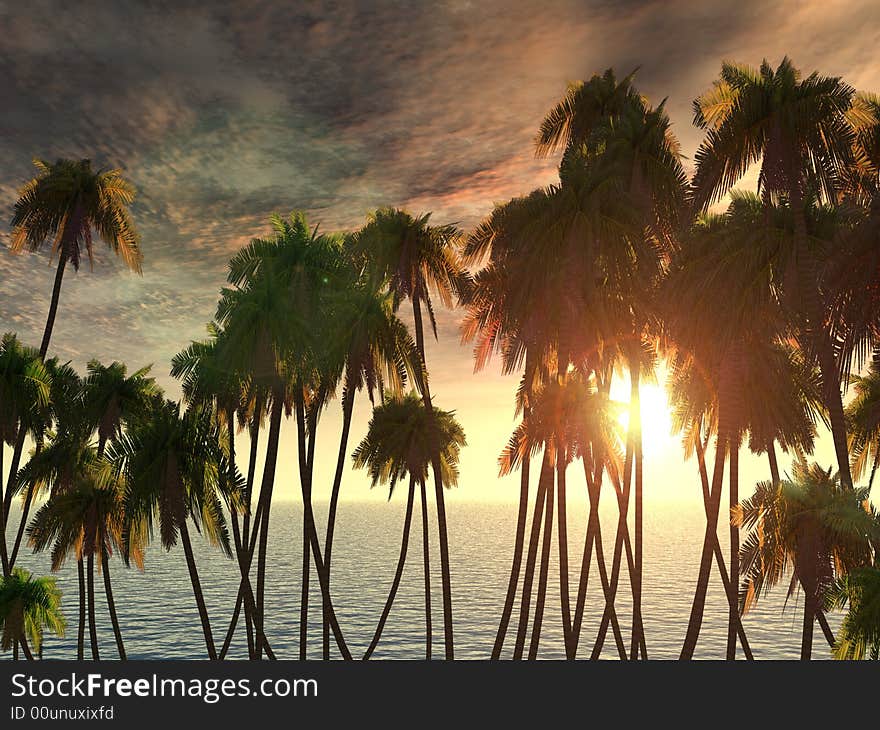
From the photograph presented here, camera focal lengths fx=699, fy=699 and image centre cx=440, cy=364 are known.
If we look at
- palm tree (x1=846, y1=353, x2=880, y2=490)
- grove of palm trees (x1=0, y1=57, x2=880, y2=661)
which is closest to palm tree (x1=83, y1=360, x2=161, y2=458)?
grove of palm trees (x1=0, y1=57, x2=880, y2=661)

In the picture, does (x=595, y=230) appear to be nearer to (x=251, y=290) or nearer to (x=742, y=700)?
(x=251, y=290)

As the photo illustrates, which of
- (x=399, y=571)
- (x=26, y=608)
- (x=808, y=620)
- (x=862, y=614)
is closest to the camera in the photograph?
(x=862, y=614)

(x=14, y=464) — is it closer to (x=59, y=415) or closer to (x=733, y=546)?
(x=59, y=415)

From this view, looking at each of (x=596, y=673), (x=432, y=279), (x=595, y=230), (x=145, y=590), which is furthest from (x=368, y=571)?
(x=596, y=673)

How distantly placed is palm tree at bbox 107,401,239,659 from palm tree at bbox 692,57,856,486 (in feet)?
68.9

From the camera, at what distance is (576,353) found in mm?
29016

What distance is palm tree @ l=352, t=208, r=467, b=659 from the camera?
36875 mm

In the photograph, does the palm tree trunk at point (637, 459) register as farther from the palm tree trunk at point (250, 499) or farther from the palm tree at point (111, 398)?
the palm tree at point (111, 398)

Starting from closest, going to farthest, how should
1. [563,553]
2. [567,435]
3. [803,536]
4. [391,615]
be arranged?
[803,536]
[567,435]
[563,553]
[391,615]

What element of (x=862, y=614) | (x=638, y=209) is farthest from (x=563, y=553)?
(x=862, y=614)

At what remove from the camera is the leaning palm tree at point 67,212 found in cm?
3834

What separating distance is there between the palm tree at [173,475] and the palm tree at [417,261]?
11.8 metres

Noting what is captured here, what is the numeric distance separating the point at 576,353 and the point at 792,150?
10.8m

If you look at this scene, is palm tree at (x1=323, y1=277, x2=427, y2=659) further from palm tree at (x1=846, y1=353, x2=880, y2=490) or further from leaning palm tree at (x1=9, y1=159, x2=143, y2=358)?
palm tree at (x1=846, y1=353, x2=880, y2=490)
